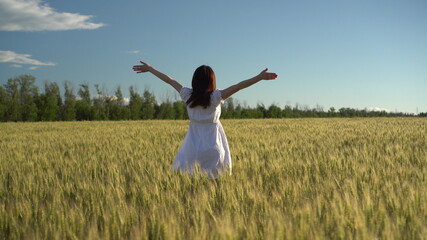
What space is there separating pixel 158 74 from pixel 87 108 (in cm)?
4620

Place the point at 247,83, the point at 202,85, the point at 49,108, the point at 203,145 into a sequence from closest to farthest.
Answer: the point at 247,83
the point at 202,85
the point at 203,145
the point at 49,108

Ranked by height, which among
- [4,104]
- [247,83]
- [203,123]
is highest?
[4,104]

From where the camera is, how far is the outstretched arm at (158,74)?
147 inches

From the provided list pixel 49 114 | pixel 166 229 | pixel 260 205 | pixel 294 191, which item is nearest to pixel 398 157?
pixel 294 191

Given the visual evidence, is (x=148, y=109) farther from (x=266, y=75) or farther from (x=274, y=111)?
(x=266, y=75)

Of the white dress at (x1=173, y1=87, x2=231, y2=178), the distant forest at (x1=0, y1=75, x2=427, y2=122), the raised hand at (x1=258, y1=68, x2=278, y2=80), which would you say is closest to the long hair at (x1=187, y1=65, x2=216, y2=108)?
the white dress at (x1=173, y1=87, x2=231, y2=178)

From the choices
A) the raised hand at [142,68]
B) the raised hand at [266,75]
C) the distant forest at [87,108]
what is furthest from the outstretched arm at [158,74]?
the distant forest at [87,108]

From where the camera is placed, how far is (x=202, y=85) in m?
3.43

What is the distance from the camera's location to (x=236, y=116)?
5197 centimetres

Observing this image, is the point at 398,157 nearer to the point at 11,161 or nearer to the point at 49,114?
the point at 11,161

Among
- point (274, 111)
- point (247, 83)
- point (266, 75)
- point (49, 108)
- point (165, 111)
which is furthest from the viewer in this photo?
point (274, 111)

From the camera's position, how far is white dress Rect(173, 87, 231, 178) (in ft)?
11.8

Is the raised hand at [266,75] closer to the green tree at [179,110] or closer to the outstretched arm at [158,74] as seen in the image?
the outstretched arm at [158,74]

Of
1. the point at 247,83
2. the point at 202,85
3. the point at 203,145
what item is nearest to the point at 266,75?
the point at 247,83
